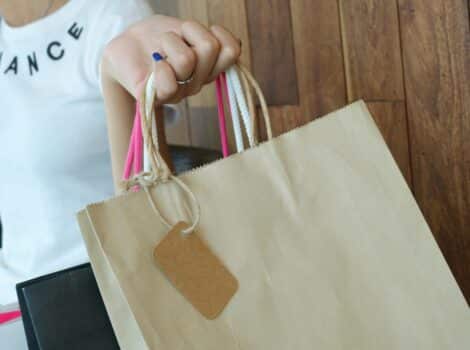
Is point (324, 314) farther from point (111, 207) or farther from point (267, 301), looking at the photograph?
point (111, 207)

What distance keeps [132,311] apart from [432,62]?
19.9 inches

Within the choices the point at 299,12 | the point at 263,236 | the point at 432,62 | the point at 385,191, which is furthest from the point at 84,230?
the point at 299,12

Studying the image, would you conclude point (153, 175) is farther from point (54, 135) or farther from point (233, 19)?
point (233, 19)

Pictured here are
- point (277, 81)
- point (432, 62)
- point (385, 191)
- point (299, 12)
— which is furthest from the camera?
point (277, 81)

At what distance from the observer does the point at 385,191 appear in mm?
623

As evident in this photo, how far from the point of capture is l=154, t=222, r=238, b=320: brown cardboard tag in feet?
1.71

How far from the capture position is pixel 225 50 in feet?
2.09

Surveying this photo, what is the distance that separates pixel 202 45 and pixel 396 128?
38 centimetres

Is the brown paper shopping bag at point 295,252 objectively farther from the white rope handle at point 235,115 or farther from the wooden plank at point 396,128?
the wooden plank at point 396,128

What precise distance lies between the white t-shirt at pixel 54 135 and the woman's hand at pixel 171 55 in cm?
29

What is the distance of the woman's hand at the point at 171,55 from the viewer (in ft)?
2.00

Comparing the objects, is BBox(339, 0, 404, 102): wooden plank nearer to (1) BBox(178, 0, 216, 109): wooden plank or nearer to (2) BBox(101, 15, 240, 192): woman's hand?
(2) BBox(101, 15, 240, 192): woman's hand

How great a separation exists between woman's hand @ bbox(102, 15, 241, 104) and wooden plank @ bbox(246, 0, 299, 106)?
1.63 ft

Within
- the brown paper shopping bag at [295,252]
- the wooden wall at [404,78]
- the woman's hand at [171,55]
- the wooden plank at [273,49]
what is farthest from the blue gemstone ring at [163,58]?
the wooden plank at [273,49]
